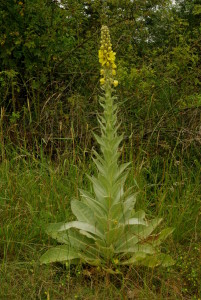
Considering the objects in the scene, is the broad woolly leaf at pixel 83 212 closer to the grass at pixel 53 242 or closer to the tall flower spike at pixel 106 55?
the grass at pixel 53 242

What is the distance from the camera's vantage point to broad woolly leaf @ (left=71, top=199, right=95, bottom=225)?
121 inches

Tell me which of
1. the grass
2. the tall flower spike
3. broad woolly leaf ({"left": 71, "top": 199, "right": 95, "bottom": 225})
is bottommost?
the grass

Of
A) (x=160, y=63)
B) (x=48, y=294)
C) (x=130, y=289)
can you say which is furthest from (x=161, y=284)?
(x=160, y=63)

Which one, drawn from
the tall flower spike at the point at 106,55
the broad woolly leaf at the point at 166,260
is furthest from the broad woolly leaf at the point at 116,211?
the tall flower spike at the point at 106,55

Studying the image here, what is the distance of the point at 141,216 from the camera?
3.05 meters

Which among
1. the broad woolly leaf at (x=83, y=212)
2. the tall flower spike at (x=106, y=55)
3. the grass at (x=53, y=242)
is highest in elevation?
the tall flower spike at (x=106, y=55)

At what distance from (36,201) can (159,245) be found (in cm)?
105

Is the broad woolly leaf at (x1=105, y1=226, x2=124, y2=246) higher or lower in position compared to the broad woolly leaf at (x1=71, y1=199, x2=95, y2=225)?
lower

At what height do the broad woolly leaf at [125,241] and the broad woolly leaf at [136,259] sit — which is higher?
the broad woolly leaf at [125,241]

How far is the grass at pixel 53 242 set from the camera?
8.91ft

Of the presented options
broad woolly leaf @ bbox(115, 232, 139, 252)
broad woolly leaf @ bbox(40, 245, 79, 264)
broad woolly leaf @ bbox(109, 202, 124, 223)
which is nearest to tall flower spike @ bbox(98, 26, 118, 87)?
broad woolly leaf @ bbox(109, 202, 124, 223)

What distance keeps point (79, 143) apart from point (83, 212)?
5.31ft

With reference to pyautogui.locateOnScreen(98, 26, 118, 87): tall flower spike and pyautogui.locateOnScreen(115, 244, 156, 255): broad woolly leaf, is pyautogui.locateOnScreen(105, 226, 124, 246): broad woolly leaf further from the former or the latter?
pyautogui.locateOnScreen(98, 26, 118, 87): tall flower spike

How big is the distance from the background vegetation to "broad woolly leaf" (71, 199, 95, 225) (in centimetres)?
33
